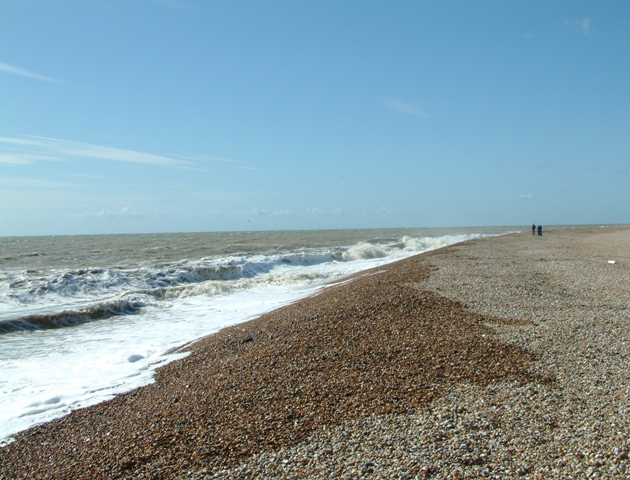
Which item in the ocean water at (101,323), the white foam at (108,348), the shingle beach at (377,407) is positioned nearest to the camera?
the shingle beach at (377,407)

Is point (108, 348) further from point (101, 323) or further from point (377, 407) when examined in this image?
point (377, 407)

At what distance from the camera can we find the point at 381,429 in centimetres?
467

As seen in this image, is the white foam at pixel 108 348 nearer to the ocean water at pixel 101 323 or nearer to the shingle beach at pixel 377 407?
the ocean water at pixel 101 323

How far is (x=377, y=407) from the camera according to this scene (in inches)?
203

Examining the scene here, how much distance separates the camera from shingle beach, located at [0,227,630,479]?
4.13 meters

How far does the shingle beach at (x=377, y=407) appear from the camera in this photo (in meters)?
4.13

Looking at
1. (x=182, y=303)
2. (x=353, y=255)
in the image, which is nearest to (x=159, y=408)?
(x=182, y=303)

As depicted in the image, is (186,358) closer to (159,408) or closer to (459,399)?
(159,408)

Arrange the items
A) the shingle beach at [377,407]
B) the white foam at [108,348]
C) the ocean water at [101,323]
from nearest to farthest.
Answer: the shingle beach at [377,407]
the white foam at [108,348]
the ocean water at [101,323]

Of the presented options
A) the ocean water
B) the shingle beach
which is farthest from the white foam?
the shingle beach

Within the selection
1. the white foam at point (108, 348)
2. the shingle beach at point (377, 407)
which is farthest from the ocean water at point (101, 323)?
the shingle beach at point (377, 407)

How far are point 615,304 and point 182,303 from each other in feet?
42.3

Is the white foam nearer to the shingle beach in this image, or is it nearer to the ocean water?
the ocean water

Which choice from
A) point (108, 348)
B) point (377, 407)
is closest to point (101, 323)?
point (108, 348)
